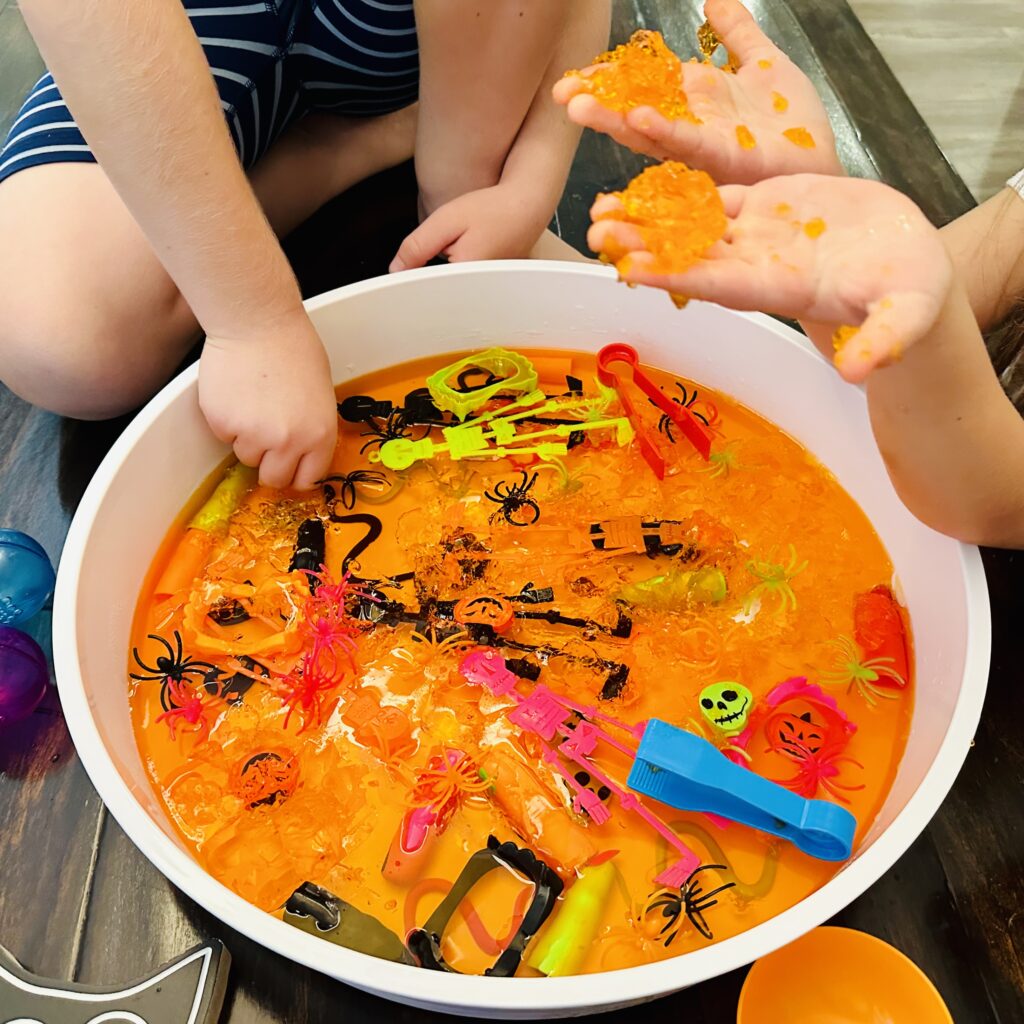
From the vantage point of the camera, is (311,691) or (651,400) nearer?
(311,691)

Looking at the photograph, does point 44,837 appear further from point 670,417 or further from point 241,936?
point 670,417

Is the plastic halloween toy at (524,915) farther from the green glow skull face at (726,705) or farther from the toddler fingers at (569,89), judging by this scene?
the toddler fingers at (569,89)

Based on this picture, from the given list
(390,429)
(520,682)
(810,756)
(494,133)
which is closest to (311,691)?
(520,682)

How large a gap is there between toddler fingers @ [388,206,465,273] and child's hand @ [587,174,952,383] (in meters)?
0.49

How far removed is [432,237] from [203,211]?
12.5 inches

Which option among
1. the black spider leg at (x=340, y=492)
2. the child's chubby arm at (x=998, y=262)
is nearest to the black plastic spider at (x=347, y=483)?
the black spider leg at (x=340, y=492)

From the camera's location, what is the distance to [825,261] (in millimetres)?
454

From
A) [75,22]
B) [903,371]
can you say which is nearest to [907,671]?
[903,371]

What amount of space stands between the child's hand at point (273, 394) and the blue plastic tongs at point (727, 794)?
359 mm

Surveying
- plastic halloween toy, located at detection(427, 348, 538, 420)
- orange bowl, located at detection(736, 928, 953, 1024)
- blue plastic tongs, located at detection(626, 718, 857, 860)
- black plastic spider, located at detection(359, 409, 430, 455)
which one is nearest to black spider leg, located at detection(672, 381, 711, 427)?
plastic halloween toy, located at detection(427, 348, 538, 420)

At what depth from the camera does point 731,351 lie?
854 mm

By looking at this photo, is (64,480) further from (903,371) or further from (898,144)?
(898,144)

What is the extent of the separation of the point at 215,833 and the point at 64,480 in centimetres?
43

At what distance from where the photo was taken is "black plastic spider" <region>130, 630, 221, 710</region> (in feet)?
2.32
